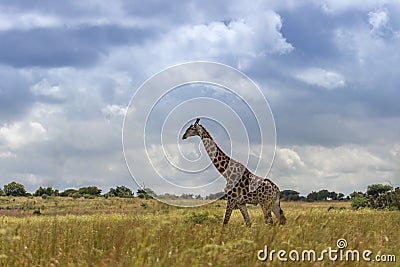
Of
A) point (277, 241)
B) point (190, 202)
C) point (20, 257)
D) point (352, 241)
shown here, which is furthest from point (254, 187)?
point (20, 257)

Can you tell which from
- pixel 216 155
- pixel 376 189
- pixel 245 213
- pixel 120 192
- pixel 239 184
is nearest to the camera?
pixel 245 213

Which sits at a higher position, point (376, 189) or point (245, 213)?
point (376, 189)

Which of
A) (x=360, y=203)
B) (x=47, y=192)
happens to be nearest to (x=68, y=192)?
(x=47, y=192)

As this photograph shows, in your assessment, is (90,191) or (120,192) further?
(90,191)

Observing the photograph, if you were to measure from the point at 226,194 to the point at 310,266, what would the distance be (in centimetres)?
667

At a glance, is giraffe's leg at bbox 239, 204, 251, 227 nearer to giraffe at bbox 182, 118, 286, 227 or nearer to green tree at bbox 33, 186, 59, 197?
giraffe at bbox 182, 118, 286, 227

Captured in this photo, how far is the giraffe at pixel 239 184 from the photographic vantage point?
13680 millimetres

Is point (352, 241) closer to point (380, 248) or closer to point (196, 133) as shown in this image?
point (380, 248)

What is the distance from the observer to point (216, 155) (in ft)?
46.2

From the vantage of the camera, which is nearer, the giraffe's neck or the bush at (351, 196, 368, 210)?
the giraffe's neck

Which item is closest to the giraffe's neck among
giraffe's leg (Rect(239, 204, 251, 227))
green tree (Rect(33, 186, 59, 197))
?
giraffe's leg (Rect(239, 204, 251, 227))

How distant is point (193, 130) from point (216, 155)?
40.7 inches

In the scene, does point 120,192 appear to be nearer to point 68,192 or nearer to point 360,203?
point 68,192

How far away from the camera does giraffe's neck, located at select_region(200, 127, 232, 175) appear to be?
13977mm
